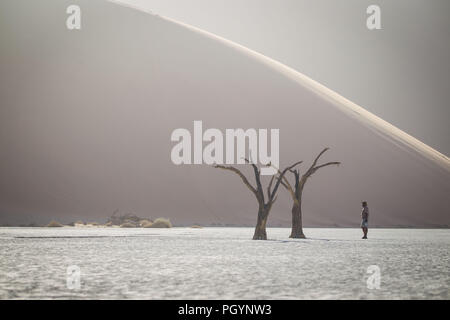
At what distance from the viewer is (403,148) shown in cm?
7138

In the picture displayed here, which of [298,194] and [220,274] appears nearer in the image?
[220,274]

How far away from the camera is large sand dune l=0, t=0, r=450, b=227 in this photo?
60.8 metres

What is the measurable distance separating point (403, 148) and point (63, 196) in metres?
31.4

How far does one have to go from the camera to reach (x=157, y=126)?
221 feet

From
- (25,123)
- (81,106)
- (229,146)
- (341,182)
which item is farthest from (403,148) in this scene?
(25,123)

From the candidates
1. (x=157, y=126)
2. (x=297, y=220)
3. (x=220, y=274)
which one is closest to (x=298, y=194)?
(x=297, y=220)

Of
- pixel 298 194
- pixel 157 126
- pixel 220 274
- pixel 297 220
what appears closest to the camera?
pixel 220 274

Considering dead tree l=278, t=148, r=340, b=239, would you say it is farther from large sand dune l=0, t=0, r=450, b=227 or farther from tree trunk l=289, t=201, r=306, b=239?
large sand dune l=0, t=0, r=450, b=227

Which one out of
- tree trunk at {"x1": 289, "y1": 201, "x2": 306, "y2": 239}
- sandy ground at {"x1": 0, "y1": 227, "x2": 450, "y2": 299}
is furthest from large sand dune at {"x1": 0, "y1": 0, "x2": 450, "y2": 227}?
sandy ground at {"x1": 0, "y1": 227, "x2": 450, "y2": 299}

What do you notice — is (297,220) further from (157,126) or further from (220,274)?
(157,126)

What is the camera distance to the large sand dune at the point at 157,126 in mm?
60750

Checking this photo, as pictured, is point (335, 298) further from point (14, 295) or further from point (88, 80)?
point (88, 80)

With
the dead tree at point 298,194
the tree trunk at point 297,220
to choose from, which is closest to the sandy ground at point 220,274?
the dead tree at point 298,194

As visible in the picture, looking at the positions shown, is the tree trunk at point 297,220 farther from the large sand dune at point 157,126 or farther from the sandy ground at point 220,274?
the large sand dune at point 157,126
